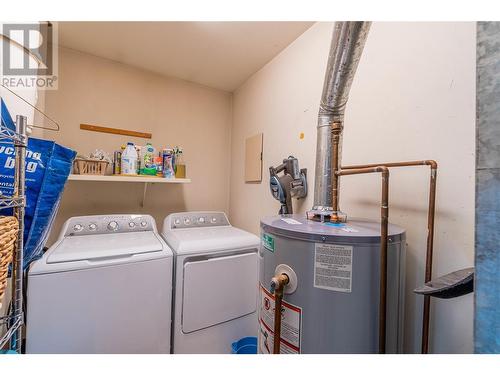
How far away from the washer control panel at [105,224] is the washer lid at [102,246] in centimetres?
6

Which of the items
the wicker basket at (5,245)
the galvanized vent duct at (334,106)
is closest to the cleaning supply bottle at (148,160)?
the wicker basket at (5,245)

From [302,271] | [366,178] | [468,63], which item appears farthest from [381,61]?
[302,271]

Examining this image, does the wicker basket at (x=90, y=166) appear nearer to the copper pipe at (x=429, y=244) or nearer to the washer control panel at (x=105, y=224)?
the washer control panel at (x=105, y=224)

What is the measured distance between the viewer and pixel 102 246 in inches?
52.5

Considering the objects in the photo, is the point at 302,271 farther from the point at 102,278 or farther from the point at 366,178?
the point at 102,278

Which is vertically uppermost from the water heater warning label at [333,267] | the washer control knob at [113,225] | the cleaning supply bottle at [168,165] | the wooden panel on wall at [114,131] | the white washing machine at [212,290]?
the wooden panel on wall at [114,131]

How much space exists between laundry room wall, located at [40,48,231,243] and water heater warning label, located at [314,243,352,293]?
195cm

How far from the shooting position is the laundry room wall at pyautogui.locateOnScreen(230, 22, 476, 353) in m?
0.82

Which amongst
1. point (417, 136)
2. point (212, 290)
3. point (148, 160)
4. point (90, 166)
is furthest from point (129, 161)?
point (417, 136)

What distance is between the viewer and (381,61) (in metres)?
1.11

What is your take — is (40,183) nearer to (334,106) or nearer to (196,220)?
(196,220)

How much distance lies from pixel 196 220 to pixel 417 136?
5.69 feet

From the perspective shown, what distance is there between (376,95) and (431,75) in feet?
0.79

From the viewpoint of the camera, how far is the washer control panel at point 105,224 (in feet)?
5.27
